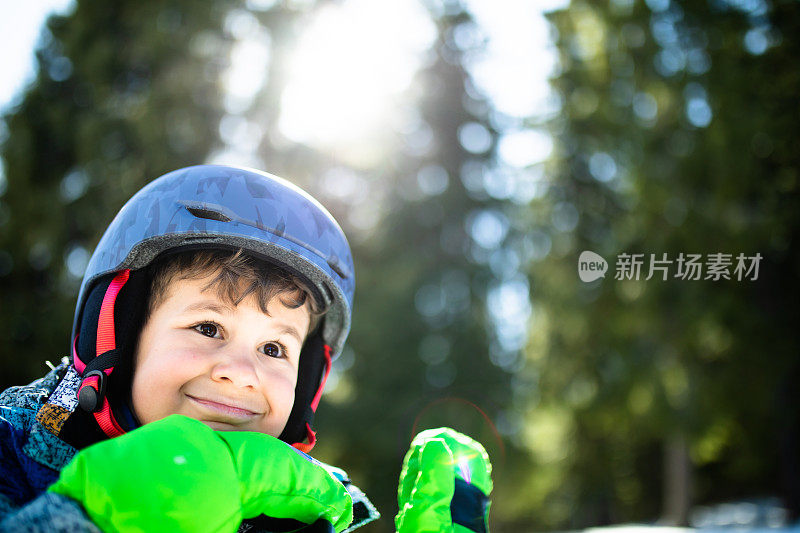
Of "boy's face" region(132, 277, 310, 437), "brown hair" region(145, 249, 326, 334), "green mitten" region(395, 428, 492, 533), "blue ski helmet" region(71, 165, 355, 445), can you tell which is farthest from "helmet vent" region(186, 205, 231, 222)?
"green mitten" region(395, 428, 492, 533)

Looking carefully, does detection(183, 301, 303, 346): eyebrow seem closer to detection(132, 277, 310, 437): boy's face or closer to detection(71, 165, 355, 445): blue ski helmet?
detection(132, 277, 310, 437): boy's face

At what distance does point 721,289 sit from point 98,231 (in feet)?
35.0

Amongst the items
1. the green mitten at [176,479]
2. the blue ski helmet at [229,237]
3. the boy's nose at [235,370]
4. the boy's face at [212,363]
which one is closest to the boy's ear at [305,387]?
the blue ski helmet at [229,237]

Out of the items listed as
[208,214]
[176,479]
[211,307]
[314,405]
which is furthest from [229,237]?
[176,479]

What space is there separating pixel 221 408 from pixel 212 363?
0.13 m

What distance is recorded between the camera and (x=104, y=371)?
1.68 meters

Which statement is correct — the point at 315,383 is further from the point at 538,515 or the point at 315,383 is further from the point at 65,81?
the point at 538,515

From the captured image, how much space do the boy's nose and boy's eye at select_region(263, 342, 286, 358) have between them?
A: 14 centimetres

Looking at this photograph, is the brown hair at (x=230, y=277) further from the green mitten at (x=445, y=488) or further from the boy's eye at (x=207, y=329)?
the green mitten at (x=445, y=488)

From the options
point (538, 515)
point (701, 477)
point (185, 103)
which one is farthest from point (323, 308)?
point (538, 515)

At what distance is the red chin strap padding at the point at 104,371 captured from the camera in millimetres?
1623

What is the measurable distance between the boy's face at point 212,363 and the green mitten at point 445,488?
42 cm

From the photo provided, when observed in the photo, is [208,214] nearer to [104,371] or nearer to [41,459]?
[104,371]

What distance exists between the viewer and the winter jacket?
106 cm
